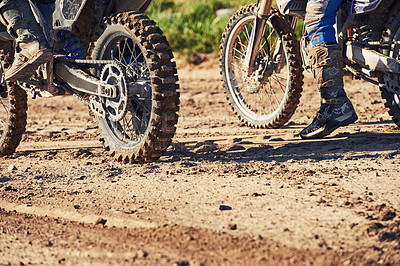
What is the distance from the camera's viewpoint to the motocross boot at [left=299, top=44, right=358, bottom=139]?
4.40 metres

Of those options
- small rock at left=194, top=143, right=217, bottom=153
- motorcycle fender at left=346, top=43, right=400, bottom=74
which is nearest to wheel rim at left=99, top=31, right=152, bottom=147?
small rock at left=194, top=143, right=217, bottom=153

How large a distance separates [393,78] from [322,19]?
0.76 meters

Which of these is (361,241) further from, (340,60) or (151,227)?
(340,60)

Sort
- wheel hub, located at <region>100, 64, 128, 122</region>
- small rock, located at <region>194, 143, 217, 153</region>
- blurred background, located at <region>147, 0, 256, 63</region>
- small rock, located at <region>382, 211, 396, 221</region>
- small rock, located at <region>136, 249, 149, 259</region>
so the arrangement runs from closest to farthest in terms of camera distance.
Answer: small rock, located at <region>136, 249, 149, 259</region>, small rock, located at <region>382, 211, 396, 221</region>, wheel hub, located at <region>100, 64, 128, 122</region>, small rock, located at <region>194, 143, 217, 153</region>, blurred background, located at <region>147, 0, 256, 63</region>

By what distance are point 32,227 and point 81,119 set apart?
12.5 feet

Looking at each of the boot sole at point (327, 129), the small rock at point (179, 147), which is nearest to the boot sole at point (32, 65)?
the small rock at point (179, 147)

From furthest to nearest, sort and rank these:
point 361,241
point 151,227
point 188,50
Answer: point 188,50 → point 151,227 → point 361,241

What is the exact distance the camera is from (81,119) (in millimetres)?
6793

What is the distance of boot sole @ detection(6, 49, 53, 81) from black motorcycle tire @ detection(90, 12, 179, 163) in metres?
0.55

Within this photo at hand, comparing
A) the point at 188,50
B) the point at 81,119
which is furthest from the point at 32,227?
the point at 188,50

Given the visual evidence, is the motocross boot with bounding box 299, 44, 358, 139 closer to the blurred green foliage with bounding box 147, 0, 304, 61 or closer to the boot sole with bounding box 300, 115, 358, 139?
the boot sole with bounding box 300, 115, 358, 139

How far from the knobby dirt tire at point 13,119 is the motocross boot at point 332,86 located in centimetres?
254

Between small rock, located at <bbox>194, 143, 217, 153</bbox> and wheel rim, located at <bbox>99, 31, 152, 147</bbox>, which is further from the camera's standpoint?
small rock, located at <bbox>194, 143, 217, 153</bbox>

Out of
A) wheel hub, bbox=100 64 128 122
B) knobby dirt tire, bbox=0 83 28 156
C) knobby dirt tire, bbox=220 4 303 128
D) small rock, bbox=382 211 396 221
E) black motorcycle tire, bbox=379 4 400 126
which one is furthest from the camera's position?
knobby dirt tire, bbox=220 4 303 128
